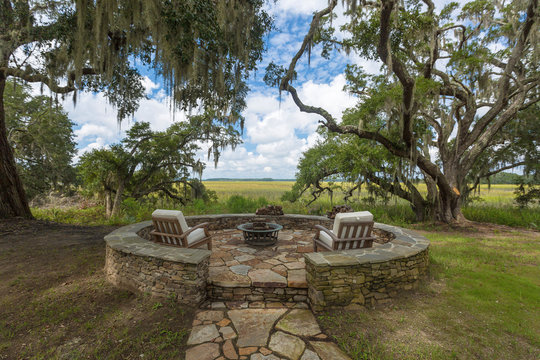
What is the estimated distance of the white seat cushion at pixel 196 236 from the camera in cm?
381

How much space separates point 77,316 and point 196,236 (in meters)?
1.78

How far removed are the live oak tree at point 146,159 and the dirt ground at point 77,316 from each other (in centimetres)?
620

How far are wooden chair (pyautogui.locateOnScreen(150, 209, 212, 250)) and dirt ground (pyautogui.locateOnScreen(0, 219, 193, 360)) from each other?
3.04 ft

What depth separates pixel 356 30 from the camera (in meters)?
7.18

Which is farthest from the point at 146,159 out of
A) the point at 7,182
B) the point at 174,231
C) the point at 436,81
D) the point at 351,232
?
the point at 436,81

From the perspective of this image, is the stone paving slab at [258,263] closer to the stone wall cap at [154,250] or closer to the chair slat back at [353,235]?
the stone wall cap at [154,250]

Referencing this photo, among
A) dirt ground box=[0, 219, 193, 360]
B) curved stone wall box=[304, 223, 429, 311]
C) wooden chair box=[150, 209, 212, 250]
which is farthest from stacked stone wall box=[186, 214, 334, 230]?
curved stone wall box=[304, 223, 429, 311]

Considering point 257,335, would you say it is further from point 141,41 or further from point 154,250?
point 141,41

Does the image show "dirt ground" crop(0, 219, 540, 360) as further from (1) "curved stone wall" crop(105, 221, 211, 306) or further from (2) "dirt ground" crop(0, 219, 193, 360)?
(1) "curved stone wall" crop(105, 221, 211, 306)

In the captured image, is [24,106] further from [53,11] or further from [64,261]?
[64,261]

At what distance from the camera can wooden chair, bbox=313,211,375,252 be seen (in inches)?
134

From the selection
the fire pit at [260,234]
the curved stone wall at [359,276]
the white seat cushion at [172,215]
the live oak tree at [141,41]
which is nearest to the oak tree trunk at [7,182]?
the live oak tree at [141,41]

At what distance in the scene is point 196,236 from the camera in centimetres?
397

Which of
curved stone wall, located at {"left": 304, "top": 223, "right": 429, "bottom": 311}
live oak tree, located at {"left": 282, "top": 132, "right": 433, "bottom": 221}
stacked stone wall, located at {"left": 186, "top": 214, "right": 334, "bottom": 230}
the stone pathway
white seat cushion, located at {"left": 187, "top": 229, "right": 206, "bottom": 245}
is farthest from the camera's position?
live oak tree, located at {"left": 282, "top": 132, "right": 433, "bottom": 221}
